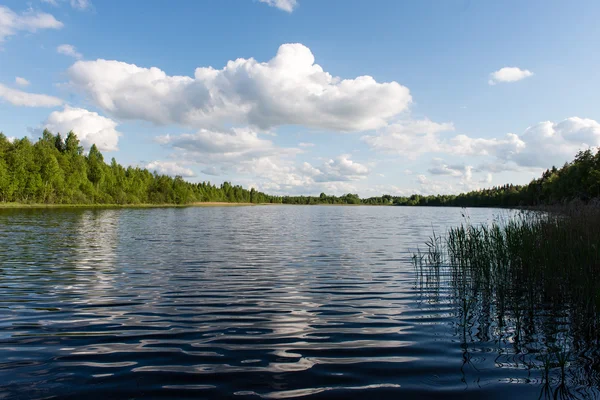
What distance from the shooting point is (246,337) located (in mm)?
9250

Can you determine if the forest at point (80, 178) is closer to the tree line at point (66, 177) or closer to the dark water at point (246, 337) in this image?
the tree line at point (66, 177)

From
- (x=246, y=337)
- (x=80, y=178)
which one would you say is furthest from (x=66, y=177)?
(x=246, y=337)

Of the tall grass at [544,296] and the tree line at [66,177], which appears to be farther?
the tree line at [66,177]

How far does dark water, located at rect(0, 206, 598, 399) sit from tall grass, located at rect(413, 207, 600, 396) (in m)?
0.28

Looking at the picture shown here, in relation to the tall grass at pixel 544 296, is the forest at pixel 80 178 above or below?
above

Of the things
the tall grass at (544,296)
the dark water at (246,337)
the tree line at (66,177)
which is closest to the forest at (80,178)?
the tree line at (66,177)

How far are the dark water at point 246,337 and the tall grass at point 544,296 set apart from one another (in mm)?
285

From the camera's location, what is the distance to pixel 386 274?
1830cm

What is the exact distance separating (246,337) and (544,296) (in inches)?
406

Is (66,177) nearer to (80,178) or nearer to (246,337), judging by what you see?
(80,178)

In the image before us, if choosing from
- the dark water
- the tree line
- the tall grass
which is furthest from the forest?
the dark water

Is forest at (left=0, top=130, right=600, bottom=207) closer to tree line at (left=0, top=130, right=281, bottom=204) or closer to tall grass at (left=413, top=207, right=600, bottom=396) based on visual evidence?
tree line at (left=0, top=130, right=281, bottom=204)

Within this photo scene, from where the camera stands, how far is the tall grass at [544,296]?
8.12 metres

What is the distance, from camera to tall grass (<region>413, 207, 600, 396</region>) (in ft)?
26.7
